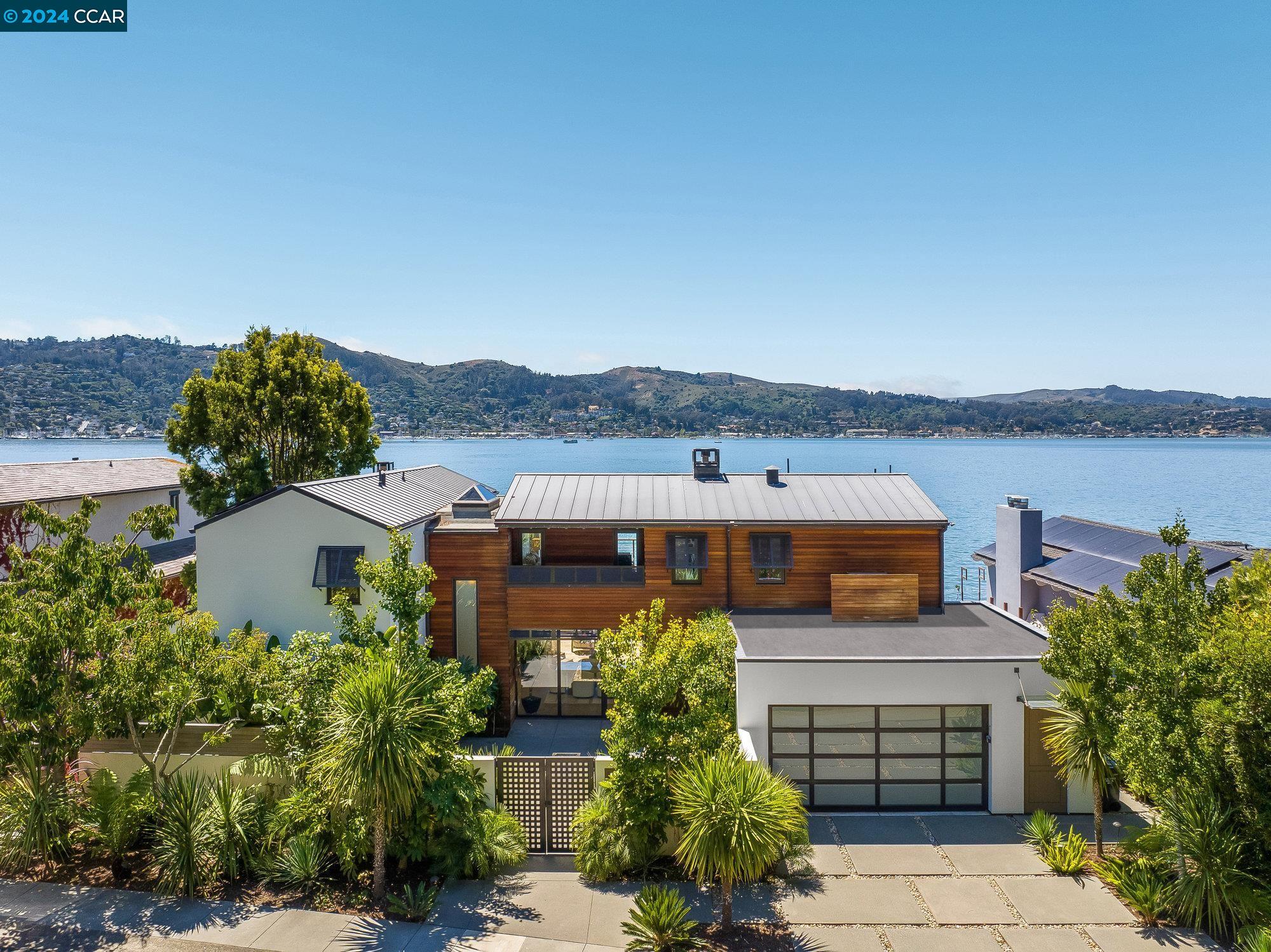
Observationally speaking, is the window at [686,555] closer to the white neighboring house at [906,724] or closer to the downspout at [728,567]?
the downspout at [728,567]

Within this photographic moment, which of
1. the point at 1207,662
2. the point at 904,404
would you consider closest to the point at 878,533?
the point at 1207,662

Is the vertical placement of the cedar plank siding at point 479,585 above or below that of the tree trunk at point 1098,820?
above

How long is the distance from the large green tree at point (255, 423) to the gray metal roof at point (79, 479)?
1749 mm

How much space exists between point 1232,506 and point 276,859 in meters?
102

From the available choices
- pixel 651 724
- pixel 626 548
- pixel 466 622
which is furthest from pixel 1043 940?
pixel 466 622

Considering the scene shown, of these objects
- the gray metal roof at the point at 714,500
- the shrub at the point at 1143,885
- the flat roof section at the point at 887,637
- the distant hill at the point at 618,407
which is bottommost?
the shrub at the point at 1143,885

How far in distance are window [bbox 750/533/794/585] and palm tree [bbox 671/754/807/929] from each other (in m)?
8.61

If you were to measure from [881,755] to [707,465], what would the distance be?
33.0ft

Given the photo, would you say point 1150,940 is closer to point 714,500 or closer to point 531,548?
point 714,500

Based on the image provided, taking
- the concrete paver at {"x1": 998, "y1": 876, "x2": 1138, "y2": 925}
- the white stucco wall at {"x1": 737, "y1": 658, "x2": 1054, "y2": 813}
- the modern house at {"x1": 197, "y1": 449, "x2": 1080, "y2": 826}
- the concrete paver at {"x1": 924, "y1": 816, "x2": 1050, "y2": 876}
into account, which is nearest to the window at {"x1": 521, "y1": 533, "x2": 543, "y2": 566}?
the modern house at {"x1": 197, "y1": 449, "x2": 1080, "y2": 826}

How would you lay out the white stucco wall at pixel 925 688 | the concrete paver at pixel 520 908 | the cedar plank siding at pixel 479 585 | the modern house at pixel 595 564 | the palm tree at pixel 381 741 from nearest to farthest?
the palm tree at pixel 381 741, the concrete paver at pixel 520 908, the white stucco wall at pixel 925 688, the modern house at pixel 595 564, the cedar plank siding at pixel 479 585

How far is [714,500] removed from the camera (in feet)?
65.1

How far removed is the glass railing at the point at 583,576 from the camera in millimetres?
18719

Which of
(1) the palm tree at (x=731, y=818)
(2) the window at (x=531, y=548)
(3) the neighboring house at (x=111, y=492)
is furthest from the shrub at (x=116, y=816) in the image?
(3) the neighboring house at (x=111, y=492)
